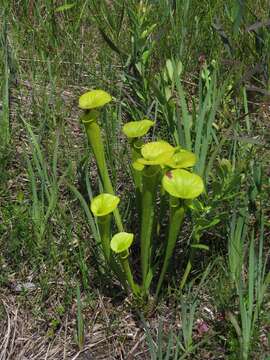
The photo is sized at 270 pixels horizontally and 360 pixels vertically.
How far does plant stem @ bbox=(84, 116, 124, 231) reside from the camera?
1.35 meters

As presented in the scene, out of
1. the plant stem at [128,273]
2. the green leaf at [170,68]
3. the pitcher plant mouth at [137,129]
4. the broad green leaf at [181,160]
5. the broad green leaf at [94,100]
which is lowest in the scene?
the plant stem at [128,273]

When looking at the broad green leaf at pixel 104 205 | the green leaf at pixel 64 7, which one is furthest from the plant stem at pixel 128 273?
the green leaf at pixel 64 7

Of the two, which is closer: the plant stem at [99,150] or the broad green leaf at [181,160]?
the broad green leaf at [181,160]

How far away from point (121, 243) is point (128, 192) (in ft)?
1.25

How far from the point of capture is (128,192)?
5.28 feet

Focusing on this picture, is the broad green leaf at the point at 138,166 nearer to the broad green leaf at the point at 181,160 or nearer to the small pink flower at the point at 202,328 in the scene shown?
the broad green leaf at the point at 181,160

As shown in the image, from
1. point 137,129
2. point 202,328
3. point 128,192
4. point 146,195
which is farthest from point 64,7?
point 202,328

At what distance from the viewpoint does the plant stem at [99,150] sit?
1346 millimetres

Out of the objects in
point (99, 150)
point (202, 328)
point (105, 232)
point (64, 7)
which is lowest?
point (202, 328)

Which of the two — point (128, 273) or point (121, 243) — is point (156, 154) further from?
point (128, 273)

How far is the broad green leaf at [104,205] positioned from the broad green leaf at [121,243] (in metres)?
0.07

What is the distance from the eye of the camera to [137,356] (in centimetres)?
135

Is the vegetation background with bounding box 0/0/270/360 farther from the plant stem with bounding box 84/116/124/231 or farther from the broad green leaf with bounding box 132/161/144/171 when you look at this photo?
the broad green leaf with bounding box 132/161/144/171

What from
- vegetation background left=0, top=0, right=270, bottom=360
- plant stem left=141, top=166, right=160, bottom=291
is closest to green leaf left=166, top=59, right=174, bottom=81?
vegetation background left=0, top=0, right=270, bottom=360
